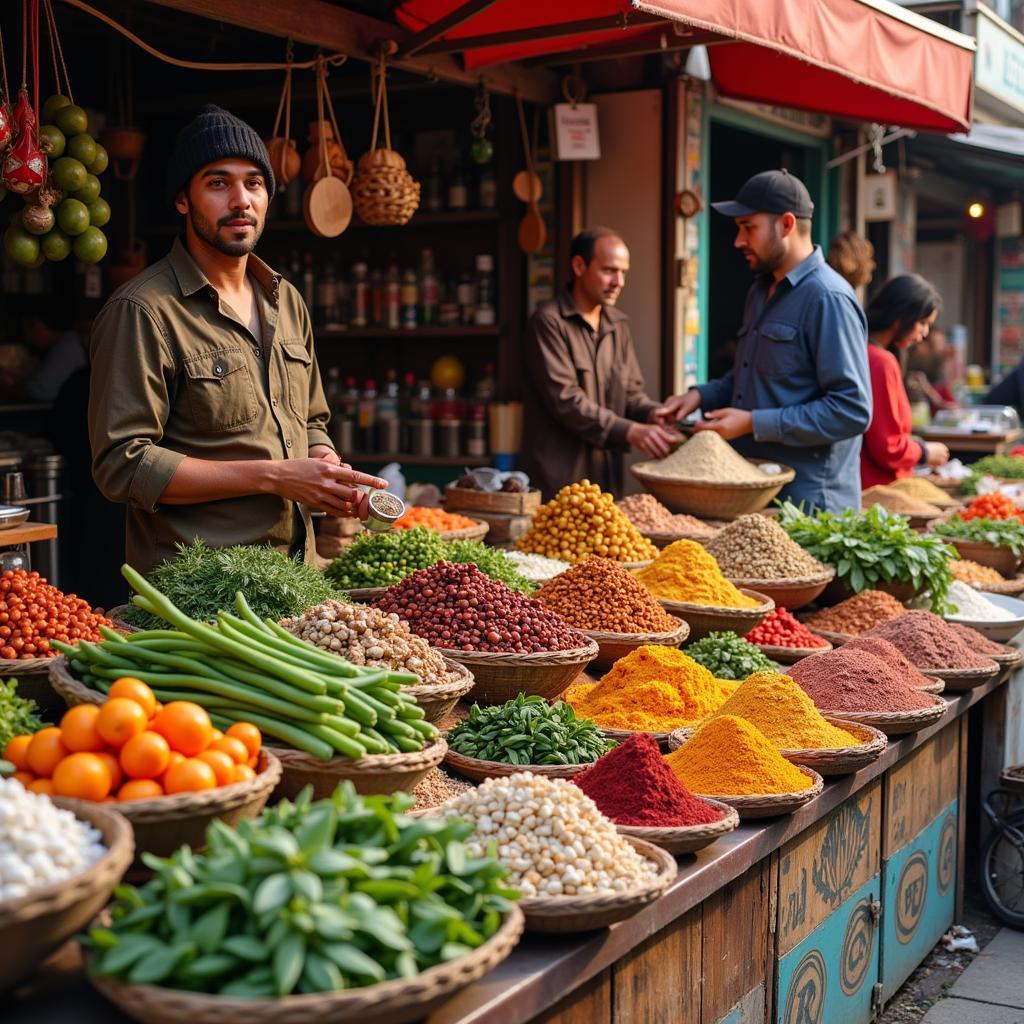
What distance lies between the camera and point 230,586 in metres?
2.73

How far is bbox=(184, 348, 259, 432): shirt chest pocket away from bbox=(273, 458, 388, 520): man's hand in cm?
24

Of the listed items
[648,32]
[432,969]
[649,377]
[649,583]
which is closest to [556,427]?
[649,377]

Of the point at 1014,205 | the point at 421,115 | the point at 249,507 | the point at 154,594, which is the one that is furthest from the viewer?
the point at 1014,205

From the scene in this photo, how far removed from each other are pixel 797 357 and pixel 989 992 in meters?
2.29

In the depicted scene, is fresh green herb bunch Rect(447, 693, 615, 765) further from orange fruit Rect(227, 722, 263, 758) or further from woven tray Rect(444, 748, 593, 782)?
orange fruit Rect(227, 722, 263, 758)

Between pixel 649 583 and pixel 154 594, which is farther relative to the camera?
pixel 649 583

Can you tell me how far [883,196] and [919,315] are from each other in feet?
8.48

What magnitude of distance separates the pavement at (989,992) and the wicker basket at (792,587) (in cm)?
114

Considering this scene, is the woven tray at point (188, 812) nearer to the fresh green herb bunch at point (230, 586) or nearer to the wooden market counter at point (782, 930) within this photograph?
the wooden market counter at point (782, 930)

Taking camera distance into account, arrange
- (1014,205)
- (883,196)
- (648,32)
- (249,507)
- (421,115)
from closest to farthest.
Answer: (249,507) → (648,32) → (421,115) → (883,196) → (1014,205)

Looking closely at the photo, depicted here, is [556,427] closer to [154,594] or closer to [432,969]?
[154,594]

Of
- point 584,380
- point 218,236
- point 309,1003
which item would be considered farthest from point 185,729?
point 584,380

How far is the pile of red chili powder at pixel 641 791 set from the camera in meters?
2.28

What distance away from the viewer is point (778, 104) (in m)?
6.32
